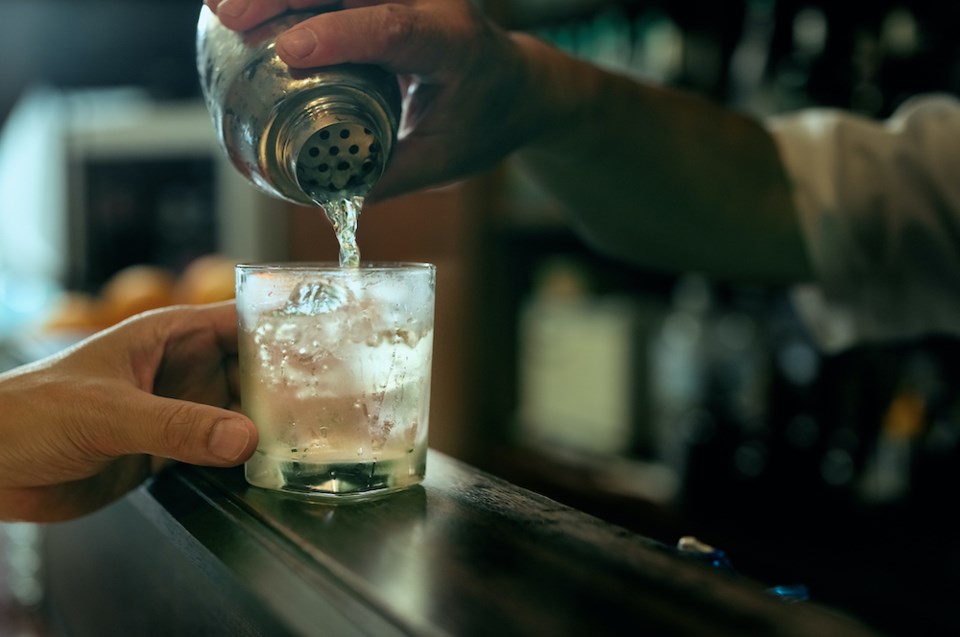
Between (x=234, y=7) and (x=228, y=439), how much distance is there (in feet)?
1.05

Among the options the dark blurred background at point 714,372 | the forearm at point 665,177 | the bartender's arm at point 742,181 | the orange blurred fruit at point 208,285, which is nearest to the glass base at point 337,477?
the bartender's arm at point 742,181

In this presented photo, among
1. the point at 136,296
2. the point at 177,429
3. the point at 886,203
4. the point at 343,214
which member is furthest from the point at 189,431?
the point at 136,296

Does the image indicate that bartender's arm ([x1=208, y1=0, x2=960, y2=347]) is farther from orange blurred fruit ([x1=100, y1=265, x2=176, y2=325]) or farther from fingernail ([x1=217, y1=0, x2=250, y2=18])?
orange blurred fruit ([x1=100, y1=265, x2=176, y2=325])

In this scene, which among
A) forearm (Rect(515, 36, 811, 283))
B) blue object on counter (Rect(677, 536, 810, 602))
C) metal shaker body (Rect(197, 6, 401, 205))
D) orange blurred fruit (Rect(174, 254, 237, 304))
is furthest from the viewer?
orange blurred fruit (Rect(174, 254, 237, 304))

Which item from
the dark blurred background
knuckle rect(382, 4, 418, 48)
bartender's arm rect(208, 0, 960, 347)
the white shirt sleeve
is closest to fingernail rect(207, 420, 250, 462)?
knuckle rect(382, 4, 418, 48)

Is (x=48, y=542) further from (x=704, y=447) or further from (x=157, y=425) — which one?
(x=704, y=447)

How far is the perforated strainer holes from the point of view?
29.0 inches

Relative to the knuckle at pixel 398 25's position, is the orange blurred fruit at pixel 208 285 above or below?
below

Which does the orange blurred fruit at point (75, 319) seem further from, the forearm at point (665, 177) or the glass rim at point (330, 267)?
the glass rim at point (330, 267)

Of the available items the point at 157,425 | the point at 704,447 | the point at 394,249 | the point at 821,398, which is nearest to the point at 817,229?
the point at 821,398

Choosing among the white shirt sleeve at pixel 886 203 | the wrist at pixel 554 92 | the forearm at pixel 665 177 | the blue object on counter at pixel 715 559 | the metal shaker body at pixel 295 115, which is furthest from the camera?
the white shirt sleeve at pixel 886 203

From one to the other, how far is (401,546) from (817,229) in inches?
42.7

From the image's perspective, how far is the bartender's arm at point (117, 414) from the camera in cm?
67

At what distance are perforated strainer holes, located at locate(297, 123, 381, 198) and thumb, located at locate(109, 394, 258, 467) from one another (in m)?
0.20
